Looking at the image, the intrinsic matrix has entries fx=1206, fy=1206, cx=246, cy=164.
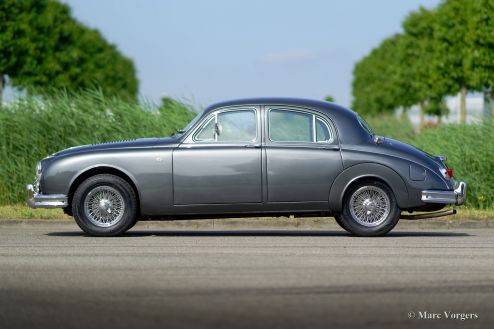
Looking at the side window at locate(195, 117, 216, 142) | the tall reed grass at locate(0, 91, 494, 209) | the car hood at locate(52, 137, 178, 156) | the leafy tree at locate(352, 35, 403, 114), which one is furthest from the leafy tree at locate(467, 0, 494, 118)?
the car hood at locate(52, 137, 178, 156)

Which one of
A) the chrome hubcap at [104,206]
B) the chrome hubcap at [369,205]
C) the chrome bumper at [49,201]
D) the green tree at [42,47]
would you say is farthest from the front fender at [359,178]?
the green tree at [42,47]

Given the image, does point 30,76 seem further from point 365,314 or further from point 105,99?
point 365,314

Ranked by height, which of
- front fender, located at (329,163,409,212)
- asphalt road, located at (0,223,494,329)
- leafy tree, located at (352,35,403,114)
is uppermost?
leafy tree, located at (352,35,403,114)

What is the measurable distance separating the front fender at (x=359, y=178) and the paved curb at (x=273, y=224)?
8.18ft

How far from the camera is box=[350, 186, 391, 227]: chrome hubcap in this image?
1470cm

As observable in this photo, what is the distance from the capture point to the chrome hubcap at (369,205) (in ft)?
48.2

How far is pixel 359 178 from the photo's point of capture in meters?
14.6

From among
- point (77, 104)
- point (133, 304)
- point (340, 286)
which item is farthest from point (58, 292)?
point (77, 104)

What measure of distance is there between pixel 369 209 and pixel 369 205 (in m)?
0.05

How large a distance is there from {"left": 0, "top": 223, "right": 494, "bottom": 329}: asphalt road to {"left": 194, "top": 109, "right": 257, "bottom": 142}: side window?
1.24 m

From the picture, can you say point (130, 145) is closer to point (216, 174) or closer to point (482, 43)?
point (216, 174)

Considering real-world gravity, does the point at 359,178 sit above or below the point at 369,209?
above

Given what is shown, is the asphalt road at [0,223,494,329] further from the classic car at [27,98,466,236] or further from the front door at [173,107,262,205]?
the front door at [173,107,262,205]

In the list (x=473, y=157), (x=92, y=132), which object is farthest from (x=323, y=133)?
(x=92, y=132)
